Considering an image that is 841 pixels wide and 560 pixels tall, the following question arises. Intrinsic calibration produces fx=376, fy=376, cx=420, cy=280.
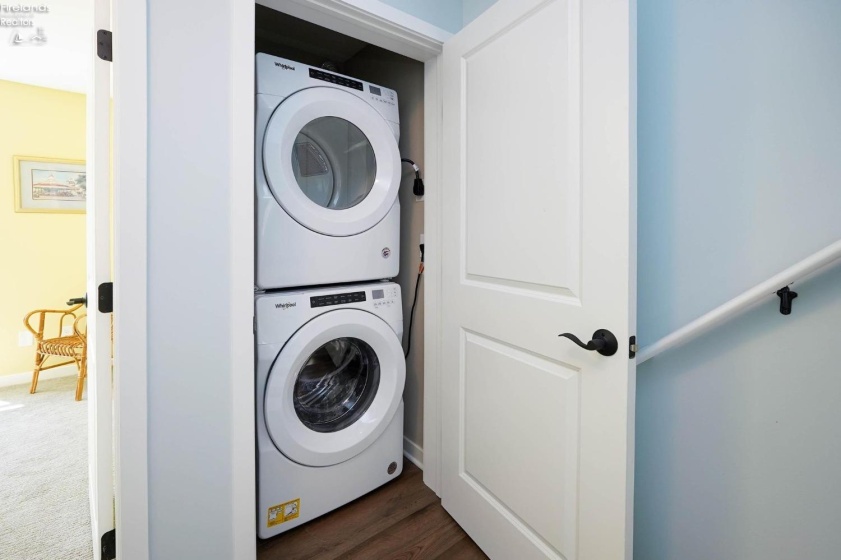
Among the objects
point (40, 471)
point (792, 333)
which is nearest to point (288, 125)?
point (792, 333)

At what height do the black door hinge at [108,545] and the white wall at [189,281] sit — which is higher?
the white wall at [189,281]

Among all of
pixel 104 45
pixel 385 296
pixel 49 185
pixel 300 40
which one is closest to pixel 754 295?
pixel 385 296

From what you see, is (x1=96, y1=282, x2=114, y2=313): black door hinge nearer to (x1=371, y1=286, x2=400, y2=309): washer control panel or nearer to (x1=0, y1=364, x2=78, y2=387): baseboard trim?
(x1=371, y1=286, x2=400, y2=309): washer control panel

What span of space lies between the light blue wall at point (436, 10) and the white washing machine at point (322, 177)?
33 centimetres

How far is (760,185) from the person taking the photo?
867mm

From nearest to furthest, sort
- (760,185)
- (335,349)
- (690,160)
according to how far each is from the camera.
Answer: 1. (760,185)
2. (690,160)
3. (335,349)

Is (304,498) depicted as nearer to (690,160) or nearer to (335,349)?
(335,349)

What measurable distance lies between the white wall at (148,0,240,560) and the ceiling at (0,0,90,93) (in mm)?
1695

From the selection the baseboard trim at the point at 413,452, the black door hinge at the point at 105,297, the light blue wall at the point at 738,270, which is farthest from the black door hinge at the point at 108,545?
the light blue wall at the point at 738,270

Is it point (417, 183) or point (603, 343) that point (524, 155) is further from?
point (417, 183)

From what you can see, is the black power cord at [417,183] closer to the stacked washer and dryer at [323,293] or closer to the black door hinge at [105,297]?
the stacked washer and dryer at [323,293]

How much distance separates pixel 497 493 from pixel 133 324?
118cm

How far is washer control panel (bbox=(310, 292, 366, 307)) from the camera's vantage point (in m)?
1.43

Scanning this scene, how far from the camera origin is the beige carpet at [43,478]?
1400mm
